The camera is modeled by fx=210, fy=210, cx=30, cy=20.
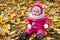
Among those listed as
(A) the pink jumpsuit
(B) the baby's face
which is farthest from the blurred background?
(B) the baby's face

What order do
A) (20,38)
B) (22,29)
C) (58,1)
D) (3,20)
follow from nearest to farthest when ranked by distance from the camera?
(20,38) < (22,29) < (3,20) < (58,1)

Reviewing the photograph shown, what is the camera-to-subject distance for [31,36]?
386cm

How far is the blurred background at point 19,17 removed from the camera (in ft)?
12.9

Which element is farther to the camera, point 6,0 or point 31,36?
point 6,0

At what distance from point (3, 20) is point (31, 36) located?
2.82 feet

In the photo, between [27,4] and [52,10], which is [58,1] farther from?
[27,4]

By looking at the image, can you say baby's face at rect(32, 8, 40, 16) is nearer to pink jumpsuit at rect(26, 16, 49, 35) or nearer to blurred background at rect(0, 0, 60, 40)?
pink jumpsuit at rect(26, 16, 49, 35)

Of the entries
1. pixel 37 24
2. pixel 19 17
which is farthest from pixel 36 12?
pixel 19 17

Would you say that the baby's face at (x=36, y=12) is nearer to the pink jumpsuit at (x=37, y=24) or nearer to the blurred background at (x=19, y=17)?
the pink jumpsuit at (x=37, y=24)

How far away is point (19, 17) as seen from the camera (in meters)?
4.64

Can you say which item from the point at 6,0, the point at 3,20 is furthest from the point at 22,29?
the point at 6,0

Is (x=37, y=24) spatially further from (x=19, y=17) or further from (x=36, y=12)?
(x=19, y=17)

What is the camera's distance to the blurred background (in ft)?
12.9

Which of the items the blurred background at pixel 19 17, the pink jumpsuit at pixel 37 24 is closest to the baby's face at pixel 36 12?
the pink jumpsuit at pixel 37 24
